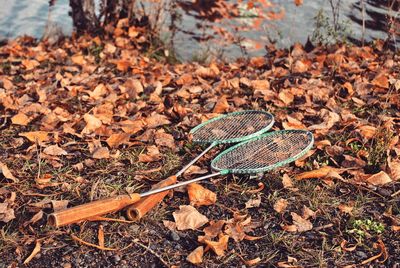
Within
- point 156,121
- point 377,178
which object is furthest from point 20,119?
point 377,178

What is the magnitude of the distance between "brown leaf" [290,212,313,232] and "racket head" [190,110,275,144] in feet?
2.13

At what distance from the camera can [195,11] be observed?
727 cm

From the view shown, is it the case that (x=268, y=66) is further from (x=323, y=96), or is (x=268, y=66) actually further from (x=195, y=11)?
(x=195, y=11)

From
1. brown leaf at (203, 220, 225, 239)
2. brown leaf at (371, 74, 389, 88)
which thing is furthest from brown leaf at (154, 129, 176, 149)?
brown leaf at (371, 74, 389, 88)

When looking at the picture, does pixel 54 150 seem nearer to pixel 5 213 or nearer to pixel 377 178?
pixel 5 213

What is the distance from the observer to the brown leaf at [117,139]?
3.07m

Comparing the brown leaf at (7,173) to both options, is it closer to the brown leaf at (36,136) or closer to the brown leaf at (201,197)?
the brown leaf at (36,136)

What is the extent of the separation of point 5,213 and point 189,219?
893mm

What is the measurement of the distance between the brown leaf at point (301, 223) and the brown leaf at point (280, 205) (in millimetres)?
73

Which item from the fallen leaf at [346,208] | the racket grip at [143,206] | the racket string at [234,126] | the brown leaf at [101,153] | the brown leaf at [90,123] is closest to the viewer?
the racket grip at [143,206]

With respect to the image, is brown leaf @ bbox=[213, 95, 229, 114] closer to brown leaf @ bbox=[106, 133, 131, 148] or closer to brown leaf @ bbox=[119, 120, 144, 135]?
brown leaf @ bbox=[119, 120, 144, 135]

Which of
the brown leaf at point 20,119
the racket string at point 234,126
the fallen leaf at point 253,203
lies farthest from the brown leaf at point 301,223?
the brown leaf at point 20,119

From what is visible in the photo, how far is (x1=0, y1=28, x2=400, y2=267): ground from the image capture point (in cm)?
230

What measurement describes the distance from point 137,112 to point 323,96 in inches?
54.1
